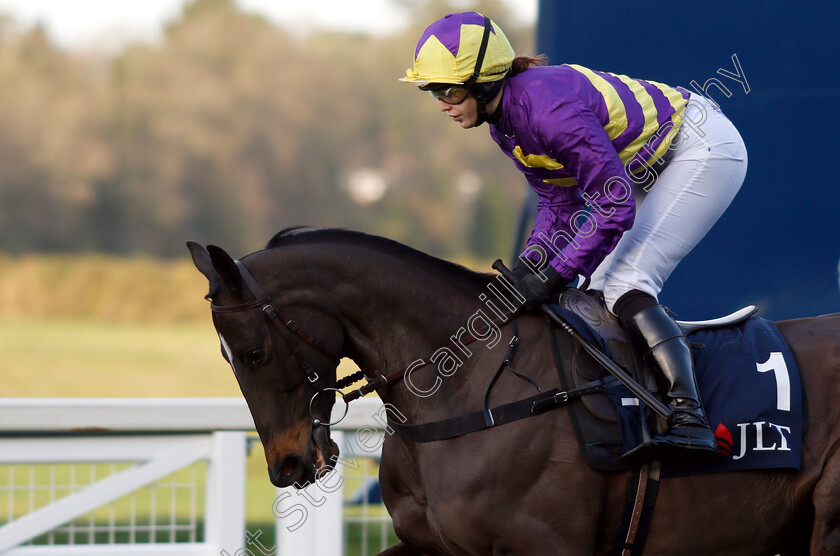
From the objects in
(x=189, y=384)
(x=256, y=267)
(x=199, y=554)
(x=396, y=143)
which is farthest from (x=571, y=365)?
(x=396, y=143)

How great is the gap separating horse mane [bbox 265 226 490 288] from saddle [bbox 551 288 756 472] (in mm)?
253

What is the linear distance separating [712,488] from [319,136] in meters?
20.8

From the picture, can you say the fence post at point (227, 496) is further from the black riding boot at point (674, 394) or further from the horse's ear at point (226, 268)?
the black riding boot at point (674, 394)

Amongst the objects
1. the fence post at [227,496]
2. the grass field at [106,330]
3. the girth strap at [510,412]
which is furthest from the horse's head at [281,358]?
the grass field at [106,330]

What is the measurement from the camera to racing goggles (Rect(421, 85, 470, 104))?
2424 millimetres

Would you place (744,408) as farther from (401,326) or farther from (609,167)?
(401,326)

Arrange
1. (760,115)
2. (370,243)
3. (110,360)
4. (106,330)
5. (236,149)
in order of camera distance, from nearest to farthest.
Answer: (370,243), (760,115), (110,360), (106,330), (236,149)

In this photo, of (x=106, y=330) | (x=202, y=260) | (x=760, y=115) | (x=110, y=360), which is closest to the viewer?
(x=202, y=260)

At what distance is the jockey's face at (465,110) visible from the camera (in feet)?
8.05

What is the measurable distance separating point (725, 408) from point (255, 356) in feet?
3.69

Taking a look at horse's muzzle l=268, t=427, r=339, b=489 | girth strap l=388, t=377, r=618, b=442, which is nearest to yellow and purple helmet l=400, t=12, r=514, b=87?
girth strap l=388, t=377, r=618, b=442

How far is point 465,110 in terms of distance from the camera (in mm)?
2465

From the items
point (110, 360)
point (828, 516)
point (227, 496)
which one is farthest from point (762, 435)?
point (110, 360)

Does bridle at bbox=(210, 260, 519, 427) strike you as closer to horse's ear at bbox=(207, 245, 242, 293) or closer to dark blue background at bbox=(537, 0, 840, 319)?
horse's ear at bbox=(207, 245, 242, 293)
